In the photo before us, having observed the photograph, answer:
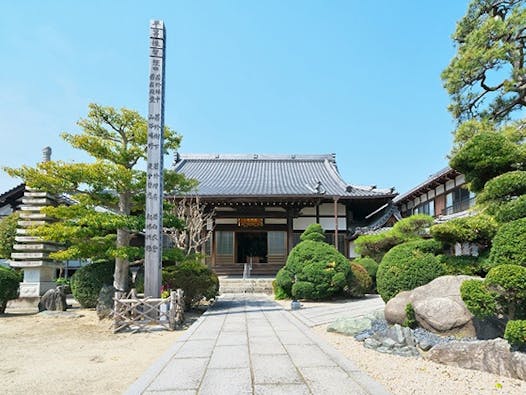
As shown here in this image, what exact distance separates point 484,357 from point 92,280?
9937 mm

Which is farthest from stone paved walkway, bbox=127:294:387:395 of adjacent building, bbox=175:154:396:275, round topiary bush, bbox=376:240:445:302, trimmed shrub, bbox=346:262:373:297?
adjacent building, bbox=175:154:396:275

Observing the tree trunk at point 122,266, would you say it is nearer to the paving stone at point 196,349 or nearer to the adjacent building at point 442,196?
the paving stone at point 196,349

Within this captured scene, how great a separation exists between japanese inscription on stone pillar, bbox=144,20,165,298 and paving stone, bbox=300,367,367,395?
17.9 ft

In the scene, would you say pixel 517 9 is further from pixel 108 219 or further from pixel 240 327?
pixel 108 219

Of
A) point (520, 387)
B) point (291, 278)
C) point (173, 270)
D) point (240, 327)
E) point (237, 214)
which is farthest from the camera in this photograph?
point (237, 214)

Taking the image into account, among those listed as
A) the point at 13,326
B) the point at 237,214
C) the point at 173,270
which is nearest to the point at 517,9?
the point at 173,270

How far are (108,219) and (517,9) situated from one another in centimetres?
1345

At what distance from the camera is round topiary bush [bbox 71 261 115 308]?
35.5 ft

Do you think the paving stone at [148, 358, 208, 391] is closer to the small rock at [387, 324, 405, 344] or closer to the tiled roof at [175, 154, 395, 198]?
the small rock at [387, 324, 405, 344]

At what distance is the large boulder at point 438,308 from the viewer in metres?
5.67

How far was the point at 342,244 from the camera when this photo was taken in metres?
20.5

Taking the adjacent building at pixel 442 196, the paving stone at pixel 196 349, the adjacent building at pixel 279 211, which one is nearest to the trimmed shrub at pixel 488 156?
the paving stone at pixel 196 349

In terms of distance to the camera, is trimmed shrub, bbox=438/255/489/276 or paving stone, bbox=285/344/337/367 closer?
paving stone, bbox=285/344/337/367

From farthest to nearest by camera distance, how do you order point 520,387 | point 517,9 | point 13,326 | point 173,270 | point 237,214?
point 237,214, point 517,9, point 173,270, point 13,326, point 520,387
